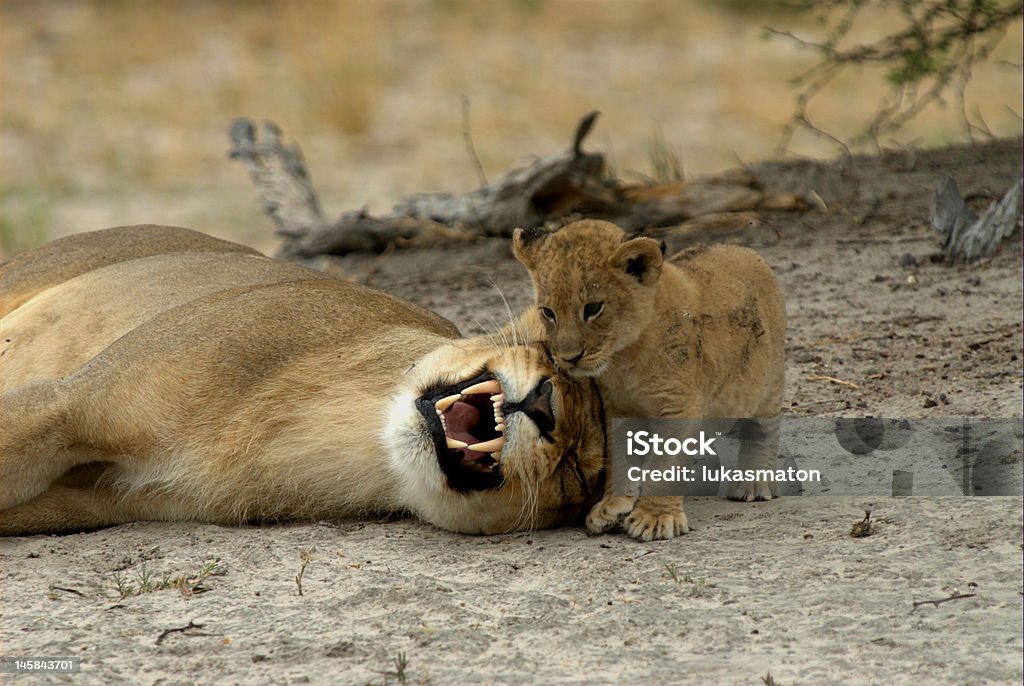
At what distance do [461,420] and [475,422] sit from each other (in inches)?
2.1

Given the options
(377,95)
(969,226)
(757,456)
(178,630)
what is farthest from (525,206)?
(377,95)

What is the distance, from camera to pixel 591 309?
3.97 m

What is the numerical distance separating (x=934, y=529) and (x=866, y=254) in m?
3.59

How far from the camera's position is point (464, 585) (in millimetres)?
3748

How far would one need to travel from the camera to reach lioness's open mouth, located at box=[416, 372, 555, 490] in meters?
3.99

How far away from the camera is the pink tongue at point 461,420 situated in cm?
414

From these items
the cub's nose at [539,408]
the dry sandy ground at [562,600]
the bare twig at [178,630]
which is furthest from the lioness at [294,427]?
the bare twig at [178,630]

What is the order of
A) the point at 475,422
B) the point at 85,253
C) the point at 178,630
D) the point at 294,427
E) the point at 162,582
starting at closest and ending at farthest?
the point at 178,630 → the point at 162,582 → the point at 475,422 → the point at 294,427 → the point at 85,253

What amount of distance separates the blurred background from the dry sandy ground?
7.01m

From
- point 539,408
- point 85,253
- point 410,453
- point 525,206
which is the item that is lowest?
point 410,453

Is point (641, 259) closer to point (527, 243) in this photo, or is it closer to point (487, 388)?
point (527, 243)

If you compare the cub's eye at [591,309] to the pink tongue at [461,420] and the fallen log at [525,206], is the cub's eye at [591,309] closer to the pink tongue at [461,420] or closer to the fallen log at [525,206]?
the pink tongue at [461,420]

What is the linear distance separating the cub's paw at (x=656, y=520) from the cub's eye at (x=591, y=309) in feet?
2.03

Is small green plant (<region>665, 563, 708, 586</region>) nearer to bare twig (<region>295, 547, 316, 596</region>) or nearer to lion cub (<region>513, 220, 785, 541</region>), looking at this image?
lion cub (<region>513, 220, 785, 541</region>)
